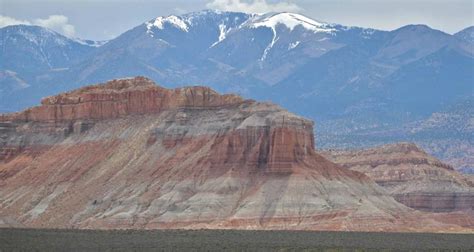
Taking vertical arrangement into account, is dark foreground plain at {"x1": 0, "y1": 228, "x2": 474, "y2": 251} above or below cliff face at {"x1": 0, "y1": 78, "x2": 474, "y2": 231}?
below

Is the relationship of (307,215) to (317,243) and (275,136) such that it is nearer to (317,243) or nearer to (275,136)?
(275,136)

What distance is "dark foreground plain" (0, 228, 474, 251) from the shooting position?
135 metres

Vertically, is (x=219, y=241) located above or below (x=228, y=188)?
below

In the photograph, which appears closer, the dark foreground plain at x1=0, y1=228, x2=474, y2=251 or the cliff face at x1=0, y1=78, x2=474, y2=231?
the dark foreground plain at x1=0, y1=228, x2=474, y2=251

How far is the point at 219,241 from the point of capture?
481 ft

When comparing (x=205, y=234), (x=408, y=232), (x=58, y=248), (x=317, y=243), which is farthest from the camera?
(x=408, y=232)

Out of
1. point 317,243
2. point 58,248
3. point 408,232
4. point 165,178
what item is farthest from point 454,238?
point 58,248

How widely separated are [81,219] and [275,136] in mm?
29218

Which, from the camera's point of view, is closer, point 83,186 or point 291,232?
point 291,232

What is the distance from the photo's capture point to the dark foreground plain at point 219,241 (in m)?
135

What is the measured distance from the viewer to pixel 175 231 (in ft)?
549

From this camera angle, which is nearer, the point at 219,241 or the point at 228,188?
the point at 219,241

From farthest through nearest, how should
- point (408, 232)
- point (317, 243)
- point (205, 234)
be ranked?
point (408, 232)
point (205, 234)
point (317, 243)

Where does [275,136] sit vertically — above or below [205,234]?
above
